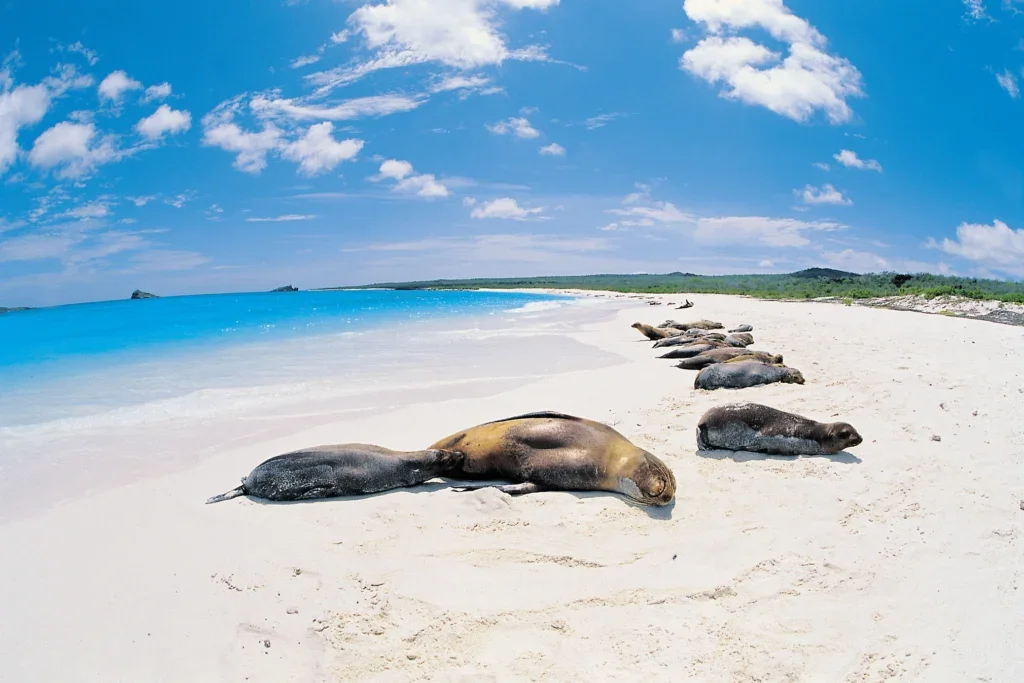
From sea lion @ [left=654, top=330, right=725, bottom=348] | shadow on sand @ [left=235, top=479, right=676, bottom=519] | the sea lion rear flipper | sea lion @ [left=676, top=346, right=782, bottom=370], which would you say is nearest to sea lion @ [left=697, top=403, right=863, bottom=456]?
shadow on sand @ [left=235, top=479, right=676, bottom=519]

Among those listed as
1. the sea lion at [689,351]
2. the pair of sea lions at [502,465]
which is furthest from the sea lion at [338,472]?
the sea lion at [689,351]

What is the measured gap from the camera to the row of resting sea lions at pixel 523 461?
517 centimetres

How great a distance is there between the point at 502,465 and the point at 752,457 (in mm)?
2692

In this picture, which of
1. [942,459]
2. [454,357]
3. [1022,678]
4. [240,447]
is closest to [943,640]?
[1022,678]

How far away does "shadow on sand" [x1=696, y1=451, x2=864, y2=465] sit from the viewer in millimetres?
5812

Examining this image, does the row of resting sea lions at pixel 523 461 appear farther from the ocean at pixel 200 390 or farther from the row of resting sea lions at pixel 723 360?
the row of resting sea lions at pixel 723 360

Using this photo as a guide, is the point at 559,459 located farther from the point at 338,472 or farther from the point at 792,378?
the point at 792,378

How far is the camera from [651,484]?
4.81 meters

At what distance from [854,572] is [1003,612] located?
732mm

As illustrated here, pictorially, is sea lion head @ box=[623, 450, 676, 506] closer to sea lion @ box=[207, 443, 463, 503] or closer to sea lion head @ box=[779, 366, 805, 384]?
sea lion @ box=[207, 443, 463, 503]

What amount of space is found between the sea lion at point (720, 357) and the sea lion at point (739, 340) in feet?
6.92

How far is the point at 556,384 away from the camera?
1077cm

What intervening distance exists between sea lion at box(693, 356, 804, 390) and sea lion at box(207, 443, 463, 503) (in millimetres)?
5804

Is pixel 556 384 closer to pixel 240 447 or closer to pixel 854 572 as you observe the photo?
pixel 240 447
